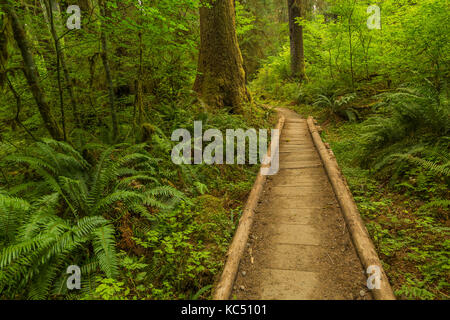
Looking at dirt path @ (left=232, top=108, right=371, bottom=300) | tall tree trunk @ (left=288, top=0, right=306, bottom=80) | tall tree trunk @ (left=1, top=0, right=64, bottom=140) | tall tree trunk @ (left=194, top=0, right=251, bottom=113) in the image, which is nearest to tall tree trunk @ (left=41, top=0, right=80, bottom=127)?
tall tree trunk @ (left=1, top=0, right=64, bottom=140)

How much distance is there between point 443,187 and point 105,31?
6.45 m

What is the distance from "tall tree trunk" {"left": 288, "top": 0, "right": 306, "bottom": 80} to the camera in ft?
49.2

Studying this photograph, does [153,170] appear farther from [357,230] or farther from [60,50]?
[357,230]

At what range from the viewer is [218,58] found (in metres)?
7.46

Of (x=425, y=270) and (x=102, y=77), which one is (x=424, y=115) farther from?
(x=102, y=77)

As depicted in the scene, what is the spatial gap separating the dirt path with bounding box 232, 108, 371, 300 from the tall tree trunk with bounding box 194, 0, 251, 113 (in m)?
3.80

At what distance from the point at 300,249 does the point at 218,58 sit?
6292 millimetres

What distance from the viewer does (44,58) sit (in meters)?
5.51

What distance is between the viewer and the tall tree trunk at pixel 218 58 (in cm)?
736

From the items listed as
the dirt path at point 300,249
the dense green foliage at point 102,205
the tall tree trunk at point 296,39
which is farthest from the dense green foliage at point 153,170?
the tall tree trunk at point 296,39

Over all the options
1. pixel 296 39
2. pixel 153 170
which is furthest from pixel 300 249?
pixel 296 39

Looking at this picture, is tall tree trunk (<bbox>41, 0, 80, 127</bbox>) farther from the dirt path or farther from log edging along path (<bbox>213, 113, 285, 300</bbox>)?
the dirt path

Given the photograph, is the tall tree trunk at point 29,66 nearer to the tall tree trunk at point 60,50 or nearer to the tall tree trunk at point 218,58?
the tall tree trunk at point 60,50
